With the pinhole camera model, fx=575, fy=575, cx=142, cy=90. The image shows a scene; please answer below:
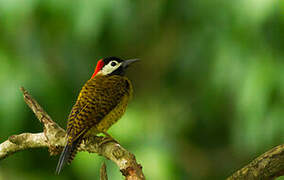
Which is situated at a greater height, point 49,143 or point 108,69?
point 108,69

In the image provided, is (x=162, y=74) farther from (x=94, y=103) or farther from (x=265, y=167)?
(x=265, y=167)

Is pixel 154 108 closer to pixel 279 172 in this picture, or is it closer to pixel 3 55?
pixel 3 55

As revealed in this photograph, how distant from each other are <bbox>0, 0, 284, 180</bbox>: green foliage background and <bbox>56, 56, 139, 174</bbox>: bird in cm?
152

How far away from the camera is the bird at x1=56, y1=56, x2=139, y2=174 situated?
3.28 metres

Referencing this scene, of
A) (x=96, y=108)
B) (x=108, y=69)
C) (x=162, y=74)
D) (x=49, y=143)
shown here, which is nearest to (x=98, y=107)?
(x=96, y=108)

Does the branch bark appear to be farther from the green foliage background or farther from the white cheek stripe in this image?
the green foliage background

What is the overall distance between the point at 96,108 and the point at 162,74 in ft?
13.4

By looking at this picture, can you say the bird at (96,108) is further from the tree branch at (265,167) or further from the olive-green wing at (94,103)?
the tree branch at (265,167)

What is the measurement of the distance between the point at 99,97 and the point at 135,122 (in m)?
2.42

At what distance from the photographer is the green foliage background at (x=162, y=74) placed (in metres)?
5.49

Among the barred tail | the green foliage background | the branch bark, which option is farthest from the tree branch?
the green foliage background

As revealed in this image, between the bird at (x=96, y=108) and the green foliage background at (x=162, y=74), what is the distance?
1.52 m

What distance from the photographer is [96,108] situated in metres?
3.55

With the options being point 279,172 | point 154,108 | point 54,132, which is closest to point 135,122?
point 154,108
